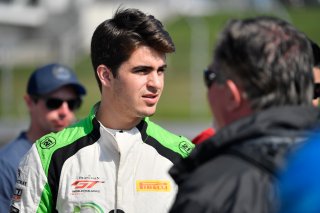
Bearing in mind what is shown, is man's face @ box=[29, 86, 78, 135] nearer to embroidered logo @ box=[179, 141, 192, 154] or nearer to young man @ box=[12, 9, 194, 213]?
young man @ box=[12, 9, 194, 213]

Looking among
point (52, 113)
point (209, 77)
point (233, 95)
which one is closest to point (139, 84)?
point (209, 77)

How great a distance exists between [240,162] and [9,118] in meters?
31.8

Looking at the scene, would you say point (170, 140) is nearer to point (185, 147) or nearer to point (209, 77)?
point (185, 147)

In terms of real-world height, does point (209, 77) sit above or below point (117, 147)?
above

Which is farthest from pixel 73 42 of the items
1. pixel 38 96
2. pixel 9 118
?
pixel 38 96

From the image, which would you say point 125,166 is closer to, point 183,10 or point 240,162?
point 240,162

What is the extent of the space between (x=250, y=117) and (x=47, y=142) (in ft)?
5.79

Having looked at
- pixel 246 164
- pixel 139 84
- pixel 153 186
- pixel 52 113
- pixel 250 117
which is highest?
pixel 250 117

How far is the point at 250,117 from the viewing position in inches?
105

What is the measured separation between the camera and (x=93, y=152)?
13.9 feet

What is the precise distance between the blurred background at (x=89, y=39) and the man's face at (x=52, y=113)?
14.8 meters

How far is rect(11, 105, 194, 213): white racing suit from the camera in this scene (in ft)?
13.5

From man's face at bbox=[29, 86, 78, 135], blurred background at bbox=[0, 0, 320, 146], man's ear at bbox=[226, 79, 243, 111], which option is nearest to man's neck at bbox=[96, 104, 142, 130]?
man's ear at bbox=[226, 79, 243, 111]

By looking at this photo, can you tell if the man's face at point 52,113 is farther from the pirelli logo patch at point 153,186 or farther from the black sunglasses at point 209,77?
the black sunglasses at point 209,77
